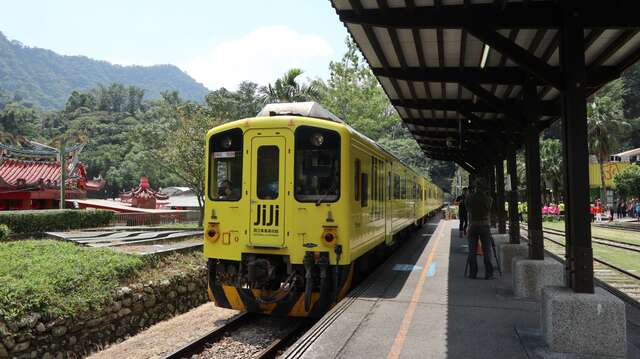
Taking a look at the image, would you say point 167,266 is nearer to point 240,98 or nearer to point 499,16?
point 499,16

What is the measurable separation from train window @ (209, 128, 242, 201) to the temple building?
777 inches

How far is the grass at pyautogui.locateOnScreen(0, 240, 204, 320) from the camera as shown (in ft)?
24.3

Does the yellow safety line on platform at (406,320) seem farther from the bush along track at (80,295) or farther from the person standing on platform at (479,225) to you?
the bush along track at (80,295)

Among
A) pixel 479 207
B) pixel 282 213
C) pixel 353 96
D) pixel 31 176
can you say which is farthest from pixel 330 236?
pixel 353 96

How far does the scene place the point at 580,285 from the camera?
5355mm

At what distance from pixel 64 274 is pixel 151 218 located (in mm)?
19268

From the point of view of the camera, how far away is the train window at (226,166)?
7723 millimetres

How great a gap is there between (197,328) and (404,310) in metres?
3.91

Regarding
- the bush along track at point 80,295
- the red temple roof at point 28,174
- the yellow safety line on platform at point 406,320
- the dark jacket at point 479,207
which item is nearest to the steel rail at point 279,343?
the yellow safety line on platform at point 406,320

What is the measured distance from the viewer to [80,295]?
8203 mm

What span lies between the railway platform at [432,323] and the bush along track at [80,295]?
167 inches

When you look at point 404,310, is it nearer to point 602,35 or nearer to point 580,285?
point 580,285

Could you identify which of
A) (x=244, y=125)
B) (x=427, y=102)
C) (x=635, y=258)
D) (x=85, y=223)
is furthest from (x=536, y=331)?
(x=85, y=223)

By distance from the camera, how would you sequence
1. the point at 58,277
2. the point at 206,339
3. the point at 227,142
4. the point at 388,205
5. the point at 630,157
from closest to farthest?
the point at 206,339 → the point at 227,142 → the point at 58,277 → the point at 388,205 → the point at 630,157
